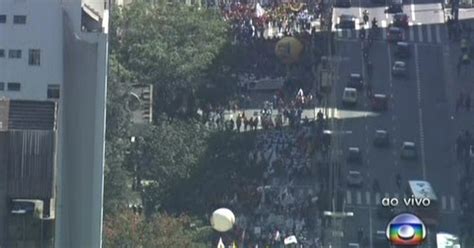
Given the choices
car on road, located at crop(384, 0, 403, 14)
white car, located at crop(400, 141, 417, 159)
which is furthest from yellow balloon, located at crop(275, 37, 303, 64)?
white car, located at crop(400, 141, 417, 159)

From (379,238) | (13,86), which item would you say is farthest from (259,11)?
(379,238)

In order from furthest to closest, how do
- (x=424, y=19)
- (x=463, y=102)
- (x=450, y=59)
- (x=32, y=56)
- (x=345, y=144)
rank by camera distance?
(x=424, y=19) < (x=450, y=59) < (x=463, y=102) < (x=345, y=144) < (x=32, y=56)

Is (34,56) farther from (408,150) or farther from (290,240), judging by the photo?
(408,150)

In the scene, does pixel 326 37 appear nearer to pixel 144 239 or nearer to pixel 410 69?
pixel 410 69

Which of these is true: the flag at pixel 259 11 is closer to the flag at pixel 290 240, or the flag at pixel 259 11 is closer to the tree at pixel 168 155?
the tree at pixel 168 155

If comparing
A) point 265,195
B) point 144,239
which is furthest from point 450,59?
point 144,239

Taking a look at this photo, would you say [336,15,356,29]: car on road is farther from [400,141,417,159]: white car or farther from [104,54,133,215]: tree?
[400,141,417,159]: white car

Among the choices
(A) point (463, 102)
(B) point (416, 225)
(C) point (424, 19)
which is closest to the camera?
(B) point (416, 225)
